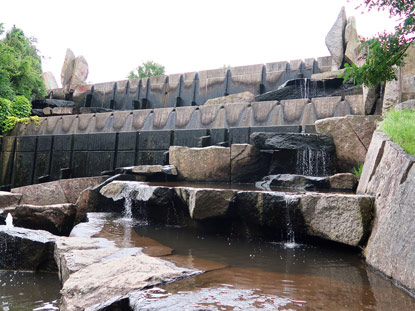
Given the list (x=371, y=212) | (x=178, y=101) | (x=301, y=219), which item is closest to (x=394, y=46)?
(x=371, y=212)

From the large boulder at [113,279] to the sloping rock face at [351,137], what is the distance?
5.03m

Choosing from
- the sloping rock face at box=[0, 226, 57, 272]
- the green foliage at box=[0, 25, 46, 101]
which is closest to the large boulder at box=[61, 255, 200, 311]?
the sloping rock face at box=[0, 226, 57, 272]

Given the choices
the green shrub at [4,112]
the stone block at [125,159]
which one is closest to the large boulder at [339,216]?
the stone block at [125,159]

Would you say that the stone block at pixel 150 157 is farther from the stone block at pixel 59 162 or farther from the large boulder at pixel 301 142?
the large boulder at pixel 301 142

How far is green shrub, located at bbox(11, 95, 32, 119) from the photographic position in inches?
664

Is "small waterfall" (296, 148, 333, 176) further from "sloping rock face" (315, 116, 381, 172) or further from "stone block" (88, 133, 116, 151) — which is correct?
"stone block" (88, 133, 116, 151)

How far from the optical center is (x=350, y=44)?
1323 cm

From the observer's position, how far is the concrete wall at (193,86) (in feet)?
50.0

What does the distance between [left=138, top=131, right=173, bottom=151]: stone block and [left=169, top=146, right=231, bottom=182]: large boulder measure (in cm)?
169

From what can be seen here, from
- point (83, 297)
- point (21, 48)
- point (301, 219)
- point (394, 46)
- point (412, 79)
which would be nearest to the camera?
point (83, 297)

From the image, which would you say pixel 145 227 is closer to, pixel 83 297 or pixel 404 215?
pixel 83 297

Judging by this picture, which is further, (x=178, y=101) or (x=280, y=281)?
(x=178, y=101)

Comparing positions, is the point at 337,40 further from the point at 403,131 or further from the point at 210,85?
the point at 403,131

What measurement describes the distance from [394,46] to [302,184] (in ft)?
8.87
